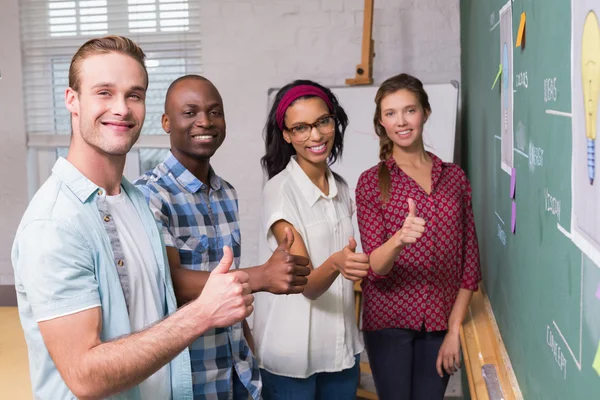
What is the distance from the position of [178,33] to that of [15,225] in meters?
1.46

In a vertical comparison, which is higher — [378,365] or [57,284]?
[57,284]

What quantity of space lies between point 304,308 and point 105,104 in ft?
2.80

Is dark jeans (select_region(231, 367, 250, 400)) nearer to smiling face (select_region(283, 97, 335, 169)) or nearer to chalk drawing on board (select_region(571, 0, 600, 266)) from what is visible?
smiling face (select_region(283, 97, 335, 169))

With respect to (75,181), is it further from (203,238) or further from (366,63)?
(366,63)

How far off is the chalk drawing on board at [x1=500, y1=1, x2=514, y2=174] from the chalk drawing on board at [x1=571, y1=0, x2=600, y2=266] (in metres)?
0.75

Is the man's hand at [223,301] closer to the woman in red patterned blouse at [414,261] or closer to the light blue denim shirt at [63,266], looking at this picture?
the light blue denim shirt at [63,266]

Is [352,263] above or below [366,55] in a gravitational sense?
below

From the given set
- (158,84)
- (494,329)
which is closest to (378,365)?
(494,329)

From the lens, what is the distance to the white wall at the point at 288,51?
366cm

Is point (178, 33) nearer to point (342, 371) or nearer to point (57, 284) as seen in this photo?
point (342, 371)

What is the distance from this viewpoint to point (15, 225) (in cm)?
413

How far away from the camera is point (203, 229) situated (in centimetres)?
171

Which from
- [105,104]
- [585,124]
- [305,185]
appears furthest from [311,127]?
[585,124]

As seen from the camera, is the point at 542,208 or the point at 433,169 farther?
the point at 433,169
